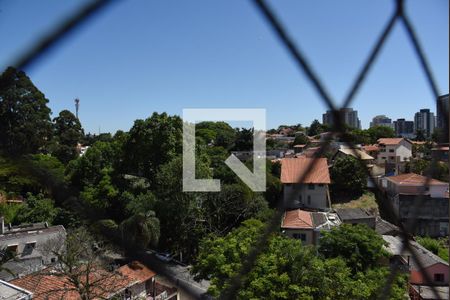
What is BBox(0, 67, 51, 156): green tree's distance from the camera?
0.87 ft

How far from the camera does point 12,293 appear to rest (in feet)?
12.0

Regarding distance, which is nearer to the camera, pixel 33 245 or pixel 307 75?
pixel 307 75

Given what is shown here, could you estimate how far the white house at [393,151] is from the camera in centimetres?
1438

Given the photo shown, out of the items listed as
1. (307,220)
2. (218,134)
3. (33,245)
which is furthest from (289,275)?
(218,134)

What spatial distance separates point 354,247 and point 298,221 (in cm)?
257

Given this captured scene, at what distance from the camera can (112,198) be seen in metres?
8.52

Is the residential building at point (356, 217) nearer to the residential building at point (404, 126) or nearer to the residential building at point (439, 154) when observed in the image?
the residential building at point (404, 126)

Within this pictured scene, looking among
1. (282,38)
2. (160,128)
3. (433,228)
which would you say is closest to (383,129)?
(433,228)

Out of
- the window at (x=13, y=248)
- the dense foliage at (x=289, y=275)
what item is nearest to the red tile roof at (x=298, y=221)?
the dense foliage at (x=289, y=275)

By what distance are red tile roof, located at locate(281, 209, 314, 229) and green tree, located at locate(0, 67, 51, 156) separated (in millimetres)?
7571

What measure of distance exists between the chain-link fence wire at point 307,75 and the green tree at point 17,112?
18 mm

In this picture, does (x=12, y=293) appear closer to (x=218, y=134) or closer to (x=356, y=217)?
(x=356, y=217)

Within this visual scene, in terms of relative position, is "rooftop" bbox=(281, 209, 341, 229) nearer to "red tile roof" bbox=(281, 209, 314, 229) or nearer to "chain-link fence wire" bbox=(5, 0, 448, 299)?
"red tile roof" bbox=(281, 209, 314, 229)

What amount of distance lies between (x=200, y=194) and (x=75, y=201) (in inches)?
307
